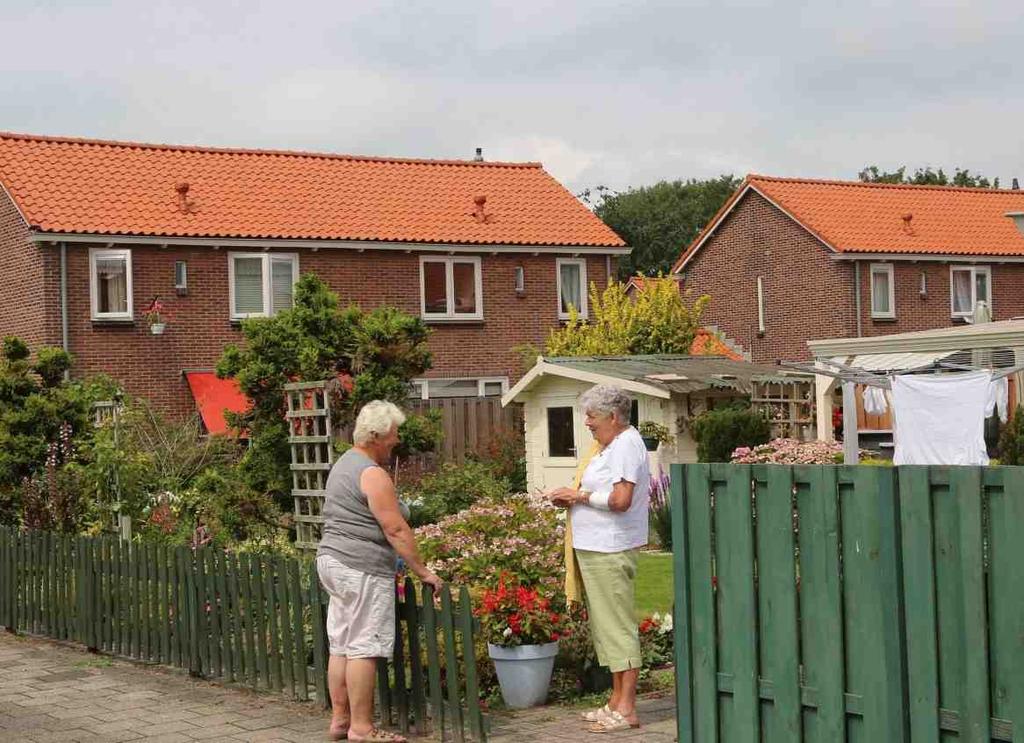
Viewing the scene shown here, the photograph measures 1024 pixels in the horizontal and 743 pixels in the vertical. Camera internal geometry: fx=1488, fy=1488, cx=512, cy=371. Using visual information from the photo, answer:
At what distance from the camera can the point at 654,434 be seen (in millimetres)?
24734

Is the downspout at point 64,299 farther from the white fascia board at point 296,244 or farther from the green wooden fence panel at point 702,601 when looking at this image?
the green wooden fence panel at point 702,601

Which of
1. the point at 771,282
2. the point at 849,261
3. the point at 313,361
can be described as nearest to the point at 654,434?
the point at 313,361

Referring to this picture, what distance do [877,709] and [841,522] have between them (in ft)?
2.48

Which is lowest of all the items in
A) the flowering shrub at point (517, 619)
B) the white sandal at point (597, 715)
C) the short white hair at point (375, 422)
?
the white sandal at point (597, 715)

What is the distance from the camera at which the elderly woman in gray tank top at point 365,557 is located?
322 inches

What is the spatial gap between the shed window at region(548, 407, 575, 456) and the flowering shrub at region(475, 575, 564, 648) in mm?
16202

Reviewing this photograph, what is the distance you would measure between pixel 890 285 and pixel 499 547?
1285 inches

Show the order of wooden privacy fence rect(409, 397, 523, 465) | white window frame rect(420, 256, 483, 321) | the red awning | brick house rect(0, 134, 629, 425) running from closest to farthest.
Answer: wooden privacy fence rect(409, 397, 523, 465), the red awning, brick house rect(0, 134, 629, 425), white window frame rect(420, 256, 483, 321)

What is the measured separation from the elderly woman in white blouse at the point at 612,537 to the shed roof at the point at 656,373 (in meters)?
15.8

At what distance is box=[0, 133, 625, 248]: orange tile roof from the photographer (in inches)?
1220

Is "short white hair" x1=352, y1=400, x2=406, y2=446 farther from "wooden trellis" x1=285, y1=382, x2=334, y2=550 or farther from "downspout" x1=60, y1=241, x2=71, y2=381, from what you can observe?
"downspout" x1=60, y1=241, x2=71, y2=381

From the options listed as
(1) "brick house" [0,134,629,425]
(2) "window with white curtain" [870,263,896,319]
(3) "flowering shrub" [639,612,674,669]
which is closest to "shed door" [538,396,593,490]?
(1) "brick house" [0,134,629,425]

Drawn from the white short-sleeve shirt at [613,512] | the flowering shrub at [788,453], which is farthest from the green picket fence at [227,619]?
the flowering shrub at [788,453]

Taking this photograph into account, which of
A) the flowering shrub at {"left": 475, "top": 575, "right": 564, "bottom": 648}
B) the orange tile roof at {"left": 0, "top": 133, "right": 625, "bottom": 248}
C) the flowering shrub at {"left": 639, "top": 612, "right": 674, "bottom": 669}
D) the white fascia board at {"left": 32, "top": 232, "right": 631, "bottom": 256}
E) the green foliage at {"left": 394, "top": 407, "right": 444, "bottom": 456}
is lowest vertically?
the flowering shrub at {"left": 639, "top": 612, "right": 674, "bottom": 669}
